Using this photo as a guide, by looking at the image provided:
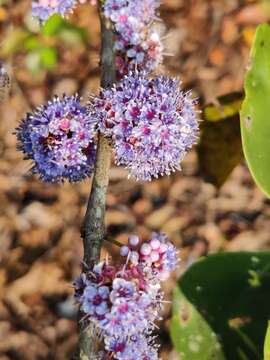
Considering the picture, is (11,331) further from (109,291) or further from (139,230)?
(109,291)

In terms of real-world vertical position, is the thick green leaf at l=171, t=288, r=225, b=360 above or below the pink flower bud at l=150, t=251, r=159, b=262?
below

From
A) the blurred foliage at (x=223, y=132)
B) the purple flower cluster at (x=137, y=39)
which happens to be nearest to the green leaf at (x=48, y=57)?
the blurred foliage at (x=223, y=132)

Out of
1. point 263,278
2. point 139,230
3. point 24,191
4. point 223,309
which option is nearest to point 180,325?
point 223,309

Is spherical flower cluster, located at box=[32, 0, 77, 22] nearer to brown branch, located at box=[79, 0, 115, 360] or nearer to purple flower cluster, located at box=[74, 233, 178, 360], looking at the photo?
brown branch, located at box=[79, 0, 115, 360]

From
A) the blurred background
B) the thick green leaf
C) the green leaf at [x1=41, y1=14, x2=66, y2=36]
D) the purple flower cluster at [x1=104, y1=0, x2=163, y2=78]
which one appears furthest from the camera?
the green leaf at [x1=41, y1=14, x2=66, y2=36]

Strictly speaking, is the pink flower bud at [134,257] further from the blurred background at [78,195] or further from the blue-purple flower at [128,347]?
the blurred background at [78,195]

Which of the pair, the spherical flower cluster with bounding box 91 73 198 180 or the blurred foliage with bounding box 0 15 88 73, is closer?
the spherical flower cluster with bounding box 91 73 198 180

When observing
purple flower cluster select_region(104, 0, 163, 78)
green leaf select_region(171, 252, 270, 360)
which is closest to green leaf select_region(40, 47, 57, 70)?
green leaf select_region(171, 252, 270, 360)
